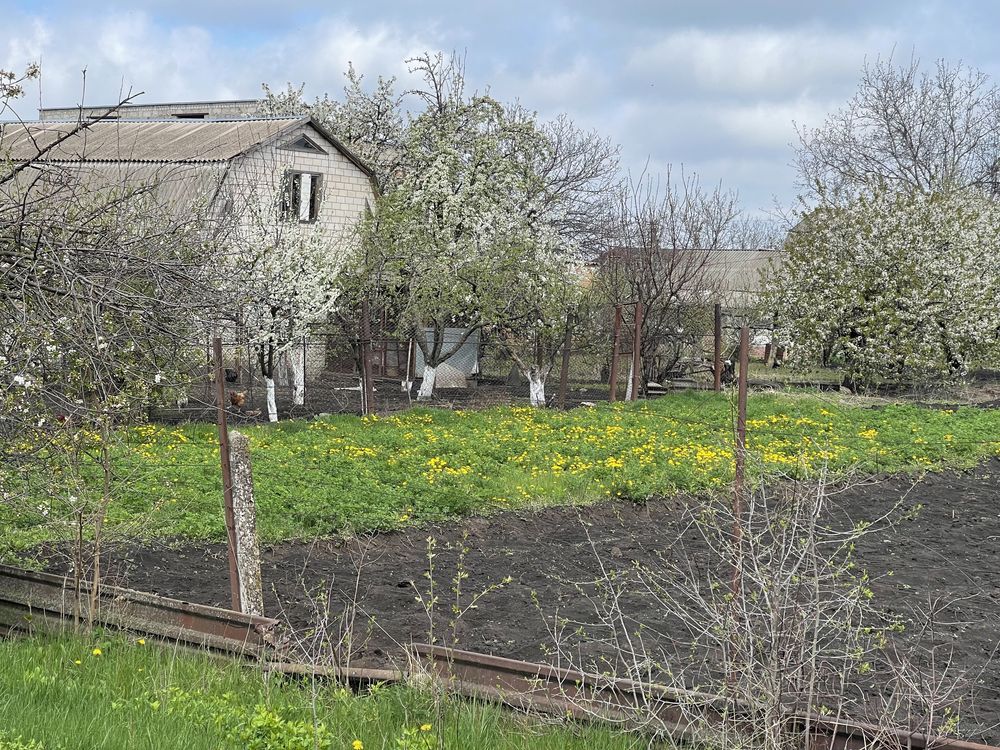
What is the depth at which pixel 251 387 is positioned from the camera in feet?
58.8

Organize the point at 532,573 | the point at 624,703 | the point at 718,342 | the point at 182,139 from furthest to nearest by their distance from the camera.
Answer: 1. the point at 182,139
2. the point at 718,342
3. the point at 532,573
4. the point at 624,703

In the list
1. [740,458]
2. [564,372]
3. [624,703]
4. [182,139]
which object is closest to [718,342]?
[564,372]

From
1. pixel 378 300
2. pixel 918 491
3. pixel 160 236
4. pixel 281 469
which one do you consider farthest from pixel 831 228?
pixel 160 236

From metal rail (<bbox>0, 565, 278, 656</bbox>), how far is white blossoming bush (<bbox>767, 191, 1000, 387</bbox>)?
60.7ft

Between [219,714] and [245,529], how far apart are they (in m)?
1.99

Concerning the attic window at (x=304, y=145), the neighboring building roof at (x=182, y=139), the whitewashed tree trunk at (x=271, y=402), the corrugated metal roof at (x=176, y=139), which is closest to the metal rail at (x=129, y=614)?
the whitewashed tree trunk at (x=271, y=402)

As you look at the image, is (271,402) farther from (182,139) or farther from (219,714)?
(219,714)

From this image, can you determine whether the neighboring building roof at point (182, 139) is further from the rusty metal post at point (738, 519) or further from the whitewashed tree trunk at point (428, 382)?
the rusty metal post at point (738, 519)

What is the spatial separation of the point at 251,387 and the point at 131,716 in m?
13.8

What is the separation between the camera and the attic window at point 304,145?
2456cm

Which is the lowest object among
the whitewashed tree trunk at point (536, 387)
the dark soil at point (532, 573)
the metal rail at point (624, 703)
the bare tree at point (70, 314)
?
the dark soil at point (532, 573)

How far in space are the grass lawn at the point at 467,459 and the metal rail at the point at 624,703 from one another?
1737 millimetres

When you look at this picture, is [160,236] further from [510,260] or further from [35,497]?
[510,260]

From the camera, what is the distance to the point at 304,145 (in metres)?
25.0
